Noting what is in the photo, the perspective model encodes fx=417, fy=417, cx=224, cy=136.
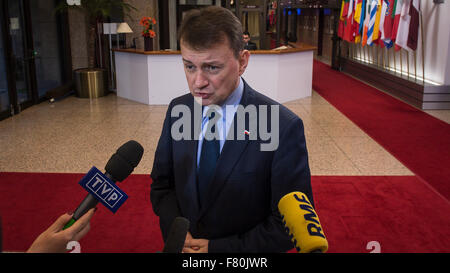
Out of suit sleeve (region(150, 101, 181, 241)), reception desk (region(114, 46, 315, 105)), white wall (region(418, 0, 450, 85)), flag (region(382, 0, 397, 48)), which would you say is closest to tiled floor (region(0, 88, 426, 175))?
reception desk (region(114, 46, 315, 105))

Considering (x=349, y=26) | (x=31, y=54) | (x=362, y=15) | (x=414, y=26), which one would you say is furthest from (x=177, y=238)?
(x=349, y=26)

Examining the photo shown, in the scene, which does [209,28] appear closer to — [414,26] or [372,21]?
[414,26]

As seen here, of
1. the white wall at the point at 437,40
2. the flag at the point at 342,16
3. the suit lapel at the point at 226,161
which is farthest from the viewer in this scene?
the flag at the point at 342,16

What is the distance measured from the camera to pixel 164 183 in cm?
155

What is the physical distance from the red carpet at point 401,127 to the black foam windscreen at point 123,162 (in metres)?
3.48

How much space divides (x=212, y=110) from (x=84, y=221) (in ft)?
1.82

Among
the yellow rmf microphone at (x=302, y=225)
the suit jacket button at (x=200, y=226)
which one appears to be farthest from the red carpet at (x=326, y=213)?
the yellow rmf microphone at (x=302, y=225)

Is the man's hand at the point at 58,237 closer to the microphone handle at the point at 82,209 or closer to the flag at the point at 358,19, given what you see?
the microphone handle at the point at 82,209

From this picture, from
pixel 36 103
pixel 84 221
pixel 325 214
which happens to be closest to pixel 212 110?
pixel 84 221

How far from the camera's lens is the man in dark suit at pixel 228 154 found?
3.96 feet

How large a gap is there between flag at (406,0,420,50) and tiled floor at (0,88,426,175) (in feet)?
6.54

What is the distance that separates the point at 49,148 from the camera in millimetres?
5324

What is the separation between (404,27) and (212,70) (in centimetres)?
812
